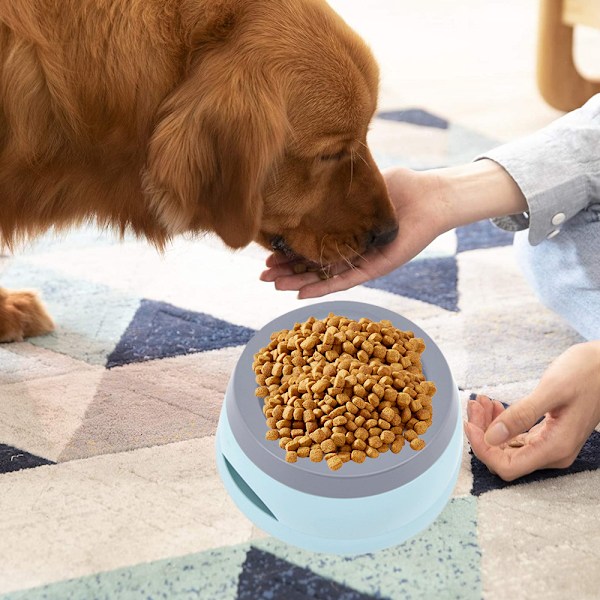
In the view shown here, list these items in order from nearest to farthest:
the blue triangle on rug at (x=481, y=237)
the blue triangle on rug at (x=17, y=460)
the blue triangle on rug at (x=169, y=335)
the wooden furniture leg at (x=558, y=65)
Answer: the blue triangle on rug at (x=17, y=460) < the blue triangle on rug at (x=169, y=335) < the blue triangle on rug at (x=481, y=237) < the wooden furniture leg at (x=558, y=65)

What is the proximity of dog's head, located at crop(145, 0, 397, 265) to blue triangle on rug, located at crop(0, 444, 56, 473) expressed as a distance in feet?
1.45

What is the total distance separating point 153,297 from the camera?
1.87m

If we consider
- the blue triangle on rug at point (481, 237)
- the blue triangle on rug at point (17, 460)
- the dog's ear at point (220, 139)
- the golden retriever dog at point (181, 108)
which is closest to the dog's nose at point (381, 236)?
the golden retriever dog at point (181, 108)

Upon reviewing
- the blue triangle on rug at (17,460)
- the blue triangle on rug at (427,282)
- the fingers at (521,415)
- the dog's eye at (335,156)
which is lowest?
the blue triangle on rug at (427,282)

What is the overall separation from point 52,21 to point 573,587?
43.4 inches

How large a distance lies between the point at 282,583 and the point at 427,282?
901mm

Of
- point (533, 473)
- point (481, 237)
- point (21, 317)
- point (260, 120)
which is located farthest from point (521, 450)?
point (21, 317)

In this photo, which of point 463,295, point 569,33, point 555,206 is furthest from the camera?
point 569,33

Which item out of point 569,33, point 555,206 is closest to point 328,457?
point 555,206

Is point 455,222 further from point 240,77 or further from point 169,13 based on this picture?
point 169,13

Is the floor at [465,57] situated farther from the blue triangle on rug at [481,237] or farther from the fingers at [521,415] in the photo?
the fingers at [521,415]

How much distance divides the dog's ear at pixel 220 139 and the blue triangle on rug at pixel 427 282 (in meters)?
0.62

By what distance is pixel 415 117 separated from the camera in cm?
276

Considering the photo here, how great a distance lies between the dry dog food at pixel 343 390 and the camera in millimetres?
1241
